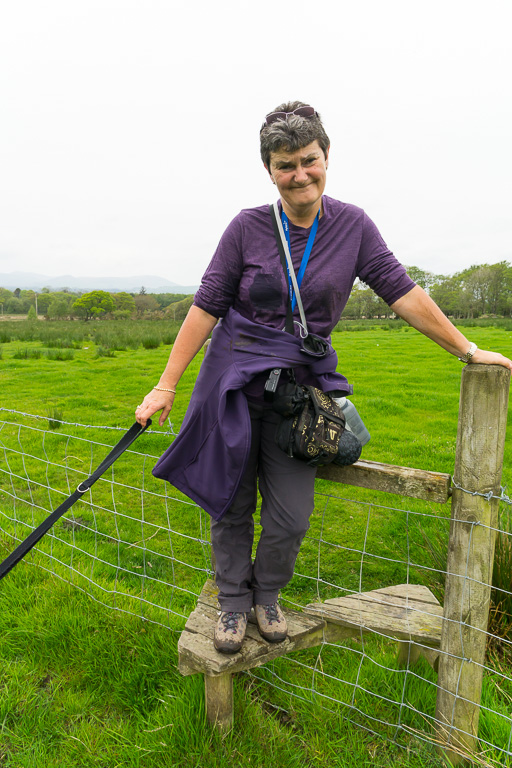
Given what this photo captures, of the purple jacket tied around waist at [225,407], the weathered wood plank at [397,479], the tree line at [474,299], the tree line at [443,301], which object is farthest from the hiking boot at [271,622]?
the tree line at [474,299]

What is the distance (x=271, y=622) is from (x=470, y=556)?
2.85 ft

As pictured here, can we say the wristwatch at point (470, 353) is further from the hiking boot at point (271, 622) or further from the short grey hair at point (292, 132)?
the hiking boot at point (271, 622)

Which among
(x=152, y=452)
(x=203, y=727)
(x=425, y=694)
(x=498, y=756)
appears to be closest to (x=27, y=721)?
(x=203, y=727)

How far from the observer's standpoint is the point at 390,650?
8.55 feet

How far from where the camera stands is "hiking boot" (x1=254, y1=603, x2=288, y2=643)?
203 cm

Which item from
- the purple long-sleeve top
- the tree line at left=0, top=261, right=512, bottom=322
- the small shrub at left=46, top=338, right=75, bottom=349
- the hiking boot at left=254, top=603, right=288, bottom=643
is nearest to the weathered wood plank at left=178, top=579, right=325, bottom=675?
the hiking boot at left=254, top=603, right=288, bottom=643

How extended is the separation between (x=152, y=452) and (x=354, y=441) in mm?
4761

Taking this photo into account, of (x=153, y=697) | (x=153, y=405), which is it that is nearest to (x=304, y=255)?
(x=153, y=405)

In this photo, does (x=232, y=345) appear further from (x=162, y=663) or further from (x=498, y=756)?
(x=498, y=756)

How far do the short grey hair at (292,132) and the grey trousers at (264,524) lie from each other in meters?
1.02

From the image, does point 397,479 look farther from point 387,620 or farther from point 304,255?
point 304,255

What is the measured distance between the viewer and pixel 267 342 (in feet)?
6.31

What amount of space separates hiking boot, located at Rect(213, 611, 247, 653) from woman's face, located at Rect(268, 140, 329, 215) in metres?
1.72

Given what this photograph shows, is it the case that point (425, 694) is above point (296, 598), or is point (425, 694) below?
above
